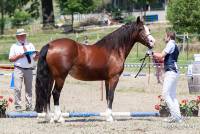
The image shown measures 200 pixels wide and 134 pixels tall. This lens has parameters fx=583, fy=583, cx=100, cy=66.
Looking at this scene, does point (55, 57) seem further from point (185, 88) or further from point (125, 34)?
point (185, 88)

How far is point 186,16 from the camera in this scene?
3953 cm

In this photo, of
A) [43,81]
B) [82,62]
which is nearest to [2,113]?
[43,81]

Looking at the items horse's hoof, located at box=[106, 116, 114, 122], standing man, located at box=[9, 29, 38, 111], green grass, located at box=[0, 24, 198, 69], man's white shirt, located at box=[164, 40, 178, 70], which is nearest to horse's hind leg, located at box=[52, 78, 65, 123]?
horse's hoof, located at box=[106, 116, 114, 122]

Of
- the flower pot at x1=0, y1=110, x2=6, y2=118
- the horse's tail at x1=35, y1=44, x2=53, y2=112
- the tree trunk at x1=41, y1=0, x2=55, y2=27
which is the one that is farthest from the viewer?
the tree trunk at x1=41, y1=0, x2=55, y2=27

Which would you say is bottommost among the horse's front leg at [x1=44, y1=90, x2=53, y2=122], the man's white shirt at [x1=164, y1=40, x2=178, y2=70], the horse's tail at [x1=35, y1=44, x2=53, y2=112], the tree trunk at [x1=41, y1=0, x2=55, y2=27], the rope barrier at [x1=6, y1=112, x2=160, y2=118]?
the tree trunk at [x1=41, y1=0, x2=55, y2=27]

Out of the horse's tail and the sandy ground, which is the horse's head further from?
the horse's tail

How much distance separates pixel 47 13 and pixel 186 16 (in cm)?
1794

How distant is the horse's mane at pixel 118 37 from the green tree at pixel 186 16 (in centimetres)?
2765

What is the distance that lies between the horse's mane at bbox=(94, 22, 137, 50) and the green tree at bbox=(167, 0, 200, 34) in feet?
90.7

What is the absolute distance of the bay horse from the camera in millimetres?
11250

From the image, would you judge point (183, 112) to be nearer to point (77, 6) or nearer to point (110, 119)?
point (110, 119)

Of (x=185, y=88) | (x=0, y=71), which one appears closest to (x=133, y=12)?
(x=0, y=71)

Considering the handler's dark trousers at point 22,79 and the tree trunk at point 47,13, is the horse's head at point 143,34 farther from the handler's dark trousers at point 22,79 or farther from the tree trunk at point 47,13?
the tree trunk at point 47,13

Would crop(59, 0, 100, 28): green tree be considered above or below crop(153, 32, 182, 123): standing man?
below
